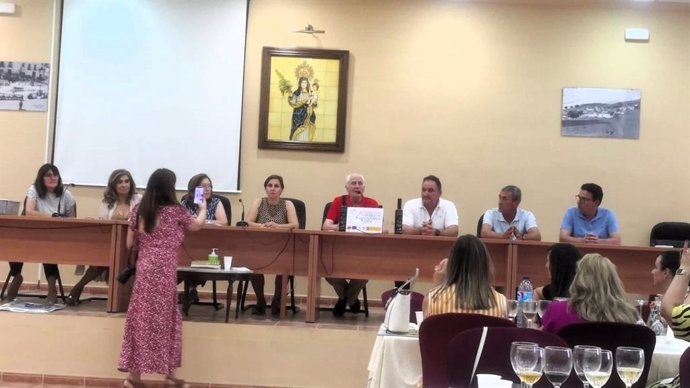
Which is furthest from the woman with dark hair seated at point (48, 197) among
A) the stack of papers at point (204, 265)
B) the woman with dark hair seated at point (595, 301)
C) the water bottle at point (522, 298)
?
the woman with dark hair seated at point (595, 301)

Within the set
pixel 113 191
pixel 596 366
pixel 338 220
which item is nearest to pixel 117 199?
pixel 113 191

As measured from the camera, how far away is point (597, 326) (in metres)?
2.66

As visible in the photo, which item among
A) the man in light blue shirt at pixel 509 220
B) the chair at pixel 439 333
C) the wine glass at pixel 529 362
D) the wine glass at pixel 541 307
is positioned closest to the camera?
the wine glass at pixel 529 362

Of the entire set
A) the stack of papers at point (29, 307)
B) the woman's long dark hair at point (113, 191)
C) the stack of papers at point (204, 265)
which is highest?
the woman's long dark hair at point (113, 191)

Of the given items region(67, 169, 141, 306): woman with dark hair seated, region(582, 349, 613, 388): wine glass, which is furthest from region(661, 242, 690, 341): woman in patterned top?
region(67, 169, 141, 306): woman with dark hair seated

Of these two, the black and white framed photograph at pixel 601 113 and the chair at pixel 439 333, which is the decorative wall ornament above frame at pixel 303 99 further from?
the chair at pixel 439 333

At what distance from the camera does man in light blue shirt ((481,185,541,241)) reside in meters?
5.82

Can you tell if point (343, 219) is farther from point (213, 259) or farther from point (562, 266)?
point (562, 266)

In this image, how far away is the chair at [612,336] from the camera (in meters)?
2.62

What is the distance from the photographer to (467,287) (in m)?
3.14

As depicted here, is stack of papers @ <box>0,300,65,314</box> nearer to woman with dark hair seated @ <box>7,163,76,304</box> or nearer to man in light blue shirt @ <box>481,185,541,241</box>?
woman with dark hair seated @ <box>7,163,76,304</box>

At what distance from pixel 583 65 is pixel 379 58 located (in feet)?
7.09

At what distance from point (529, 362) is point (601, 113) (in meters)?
6.07

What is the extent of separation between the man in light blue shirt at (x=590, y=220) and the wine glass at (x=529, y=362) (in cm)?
416
